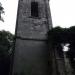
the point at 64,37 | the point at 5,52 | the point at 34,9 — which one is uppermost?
the point at 34,9

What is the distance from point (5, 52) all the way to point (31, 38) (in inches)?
231

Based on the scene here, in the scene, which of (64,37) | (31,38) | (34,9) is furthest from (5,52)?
(64,37)

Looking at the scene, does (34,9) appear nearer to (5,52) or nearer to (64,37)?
(64,37)

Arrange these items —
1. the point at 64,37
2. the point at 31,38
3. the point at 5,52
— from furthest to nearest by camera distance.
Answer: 1. the point at 5,52
2. the point at 31,38
3. the point at 64,37

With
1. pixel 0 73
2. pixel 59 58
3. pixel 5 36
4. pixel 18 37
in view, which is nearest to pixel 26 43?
pixel 18 37

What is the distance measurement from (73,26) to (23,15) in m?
4.66

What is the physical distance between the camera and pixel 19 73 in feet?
27.5

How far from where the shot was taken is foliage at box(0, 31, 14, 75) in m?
12.6

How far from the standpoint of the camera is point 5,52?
14602 millimetres

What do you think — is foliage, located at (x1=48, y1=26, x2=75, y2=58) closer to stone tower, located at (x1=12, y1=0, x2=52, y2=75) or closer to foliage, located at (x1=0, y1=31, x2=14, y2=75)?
stone tower, located at (x1=12, y1=0, x2=52, y2=75)

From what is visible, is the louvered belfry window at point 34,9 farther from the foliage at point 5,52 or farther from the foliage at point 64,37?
the foliage at point 5,52

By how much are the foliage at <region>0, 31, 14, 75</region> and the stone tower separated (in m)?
4.02

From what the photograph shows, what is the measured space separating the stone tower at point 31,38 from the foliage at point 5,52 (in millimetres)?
4016

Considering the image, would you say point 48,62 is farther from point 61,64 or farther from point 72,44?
point 72,44
